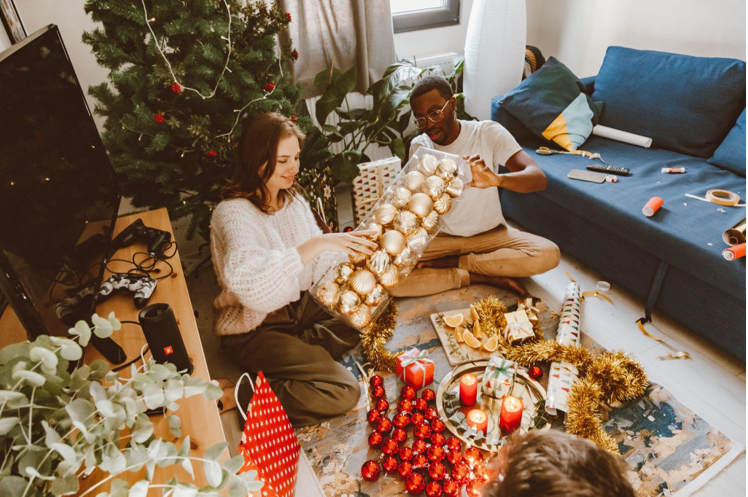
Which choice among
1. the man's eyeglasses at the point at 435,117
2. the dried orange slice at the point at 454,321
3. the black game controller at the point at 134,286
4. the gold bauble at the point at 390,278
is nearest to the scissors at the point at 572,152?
the man's eyeglasses at the point at 435,117

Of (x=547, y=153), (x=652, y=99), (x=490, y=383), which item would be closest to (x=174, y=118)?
(x=490, y=383)

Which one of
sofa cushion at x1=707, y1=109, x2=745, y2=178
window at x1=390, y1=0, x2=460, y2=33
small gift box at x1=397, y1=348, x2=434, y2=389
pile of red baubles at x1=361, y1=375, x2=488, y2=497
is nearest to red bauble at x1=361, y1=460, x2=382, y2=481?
pile of red baubles at x1=361, y1=375, x2=488, y2=497

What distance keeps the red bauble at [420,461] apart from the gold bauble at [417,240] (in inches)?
26.4

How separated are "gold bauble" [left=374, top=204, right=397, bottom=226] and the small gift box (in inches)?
19.1

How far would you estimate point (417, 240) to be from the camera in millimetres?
1587

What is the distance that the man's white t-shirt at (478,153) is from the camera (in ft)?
6.40

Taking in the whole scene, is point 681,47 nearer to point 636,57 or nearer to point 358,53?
point 636,57

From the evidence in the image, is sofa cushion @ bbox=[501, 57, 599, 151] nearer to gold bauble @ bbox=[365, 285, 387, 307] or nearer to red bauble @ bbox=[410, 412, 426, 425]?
gold bauble @ bbox=[365, 285, 387, 307]

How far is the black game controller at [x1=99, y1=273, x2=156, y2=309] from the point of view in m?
1.20

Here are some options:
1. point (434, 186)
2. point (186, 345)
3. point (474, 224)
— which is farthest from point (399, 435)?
point (474, 224)

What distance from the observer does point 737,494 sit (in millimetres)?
1283

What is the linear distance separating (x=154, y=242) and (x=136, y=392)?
38.4 inches

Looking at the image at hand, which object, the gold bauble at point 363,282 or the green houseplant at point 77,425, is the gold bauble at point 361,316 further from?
the green houseplant at point 77,425

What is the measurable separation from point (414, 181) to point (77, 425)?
4.38 ft
